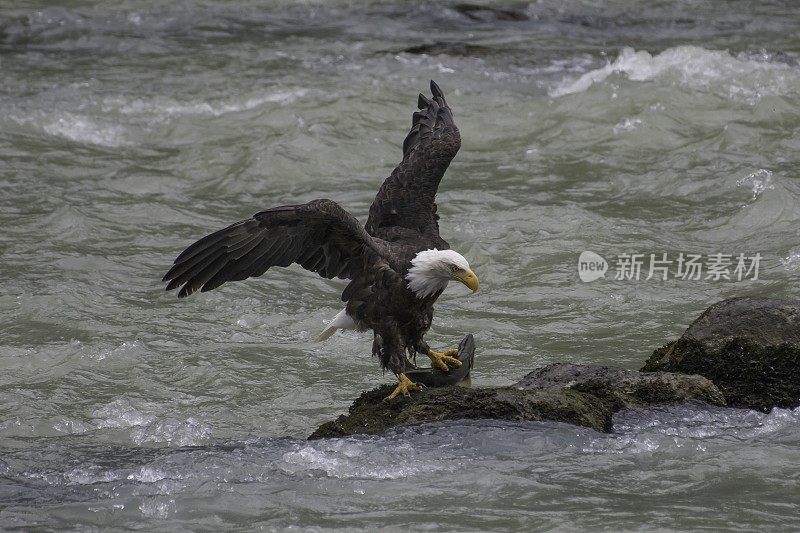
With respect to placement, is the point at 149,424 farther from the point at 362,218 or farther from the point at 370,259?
the point at 362,218

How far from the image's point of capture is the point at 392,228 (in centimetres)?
643

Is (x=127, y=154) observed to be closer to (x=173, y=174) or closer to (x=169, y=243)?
(x=173, y=174)

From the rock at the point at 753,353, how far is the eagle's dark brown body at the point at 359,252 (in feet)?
4.40

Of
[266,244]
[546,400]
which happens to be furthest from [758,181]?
[266,244]

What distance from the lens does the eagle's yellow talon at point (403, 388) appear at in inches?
225

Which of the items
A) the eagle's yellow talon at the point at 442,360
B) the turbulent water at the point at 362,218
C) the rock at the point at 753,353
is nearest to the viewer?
the turbulent water at the point at 362,218

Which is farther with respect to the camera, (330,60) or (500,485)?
(330,60)

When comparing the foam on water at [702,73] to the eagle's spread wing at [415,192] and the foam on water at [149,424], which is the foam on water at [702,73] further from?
the foam on water at [149,424]

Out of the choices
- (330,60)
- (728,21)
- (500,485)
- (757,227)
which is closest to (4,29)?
(330,60)

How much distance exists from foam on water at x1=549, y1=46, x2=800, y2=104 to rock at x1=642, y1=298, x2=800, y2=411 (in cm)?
686

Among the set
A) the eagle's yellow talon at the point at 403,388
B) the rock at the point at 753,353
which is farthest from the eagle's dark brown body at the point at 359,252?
the rock at the point at 753,353

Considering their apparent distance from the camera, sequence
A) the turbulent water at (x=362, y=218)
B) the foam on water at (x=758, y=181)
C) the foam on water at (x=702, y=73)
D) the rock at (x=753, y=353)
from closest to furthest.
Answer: the turbulent water at (x=362, y=218) → the rock at (x=753, y=353) → the foam on water at (x=758, y=181) → the foam on water at (x=702, y=73)

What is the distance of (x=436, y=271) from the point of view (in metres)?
5.81

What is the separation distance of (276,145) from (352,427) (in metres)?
6.28
